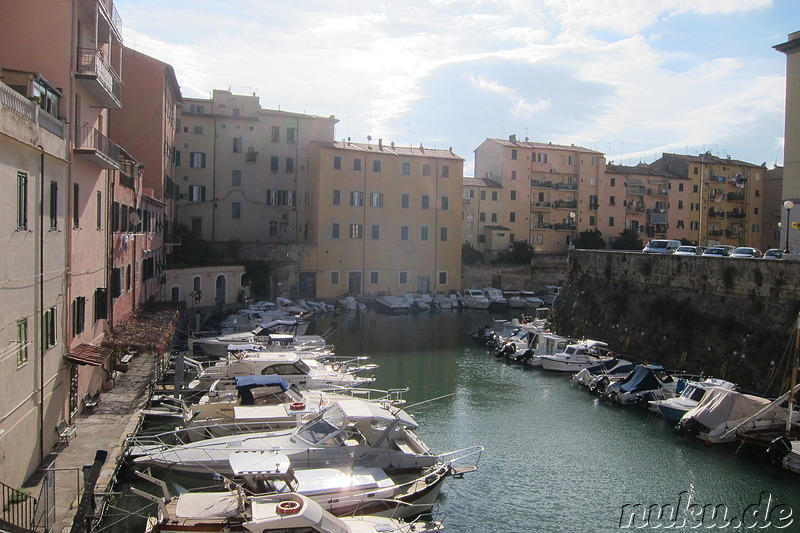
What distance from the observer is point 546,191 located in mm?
61219

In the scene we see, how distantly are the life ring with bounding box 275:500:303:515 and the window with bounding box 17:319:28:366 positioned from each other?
549 cm

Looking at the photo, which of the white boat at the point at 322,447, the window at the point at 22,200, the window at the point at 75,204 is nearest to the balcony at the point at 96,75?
A: the window at the point at 75,204

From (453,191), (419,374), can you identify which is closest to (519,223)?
(453,191)

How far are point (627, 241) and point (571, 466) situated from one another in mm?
48719

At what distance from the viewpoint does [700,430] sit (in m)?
19.4

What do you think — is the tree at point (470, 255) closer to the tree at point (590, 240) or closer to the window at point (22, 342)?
the tree at point (590, 240)

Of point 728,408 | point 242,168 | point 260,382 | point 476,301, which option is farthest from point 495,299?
point 260,382

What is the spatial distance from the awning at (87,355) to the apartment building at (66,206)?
30mm

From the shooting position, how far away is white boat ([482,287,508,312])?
50.2 meters

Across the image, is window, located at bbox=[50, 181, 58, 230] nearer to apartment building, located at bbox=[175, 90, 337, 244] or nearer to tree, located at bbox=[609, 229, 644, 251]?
apartment building, located at bbox=[175, 90, 337, 244]

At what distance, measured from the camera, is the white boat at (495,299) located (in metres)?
50.2

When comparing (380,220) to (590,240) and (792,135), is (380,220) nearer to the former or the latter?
(590,240)

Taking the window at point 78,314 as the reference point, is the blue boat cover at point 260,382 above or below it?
below

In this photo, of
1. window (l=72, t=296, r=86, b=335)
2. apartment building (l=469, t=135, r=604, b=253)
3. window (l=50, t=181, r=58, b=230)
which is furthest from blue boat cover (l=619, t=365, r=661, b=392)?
apartment building (l=469, t=135, r=604, b=253)
